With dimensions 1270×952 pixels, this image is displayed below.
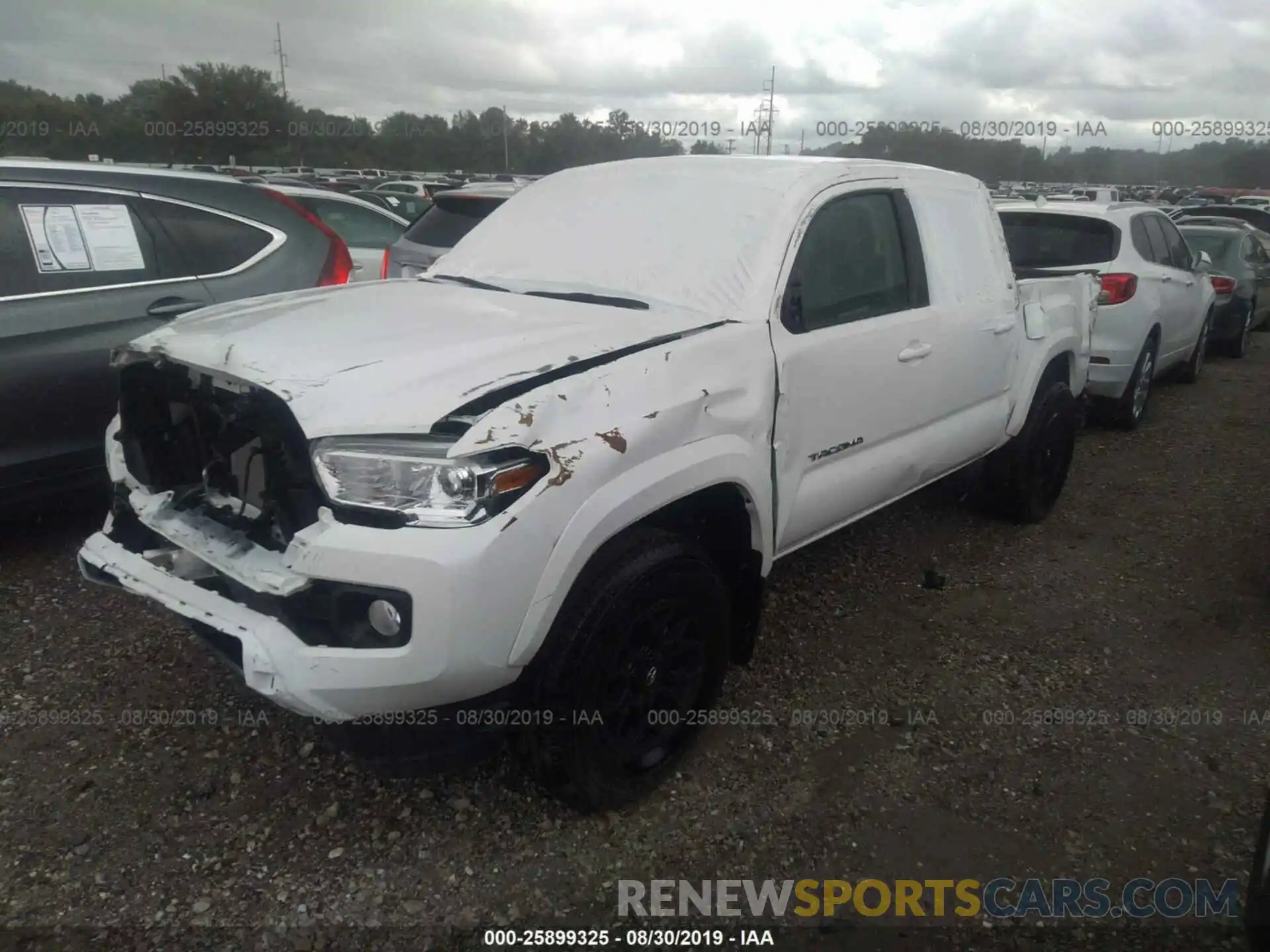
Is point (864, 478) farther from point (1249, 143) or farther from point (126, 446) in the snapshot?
point (1249, 143)

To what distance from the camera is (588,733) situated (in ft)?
8.05

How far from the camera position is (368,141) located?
164ft

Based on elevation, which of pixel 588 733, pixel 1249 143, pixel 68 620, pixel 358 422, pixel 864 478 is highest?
pixel 1249 143

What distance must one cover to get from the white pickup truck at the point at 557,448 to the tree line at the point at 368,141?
47.7 ft

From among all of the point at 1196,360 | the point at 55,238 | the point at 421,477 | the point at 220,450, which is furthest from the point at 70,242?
the point at 1196,360

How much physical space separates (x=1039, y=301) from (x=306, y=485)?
12.5ft

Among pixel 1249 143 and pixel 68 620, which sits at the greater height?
pixel 1249 143

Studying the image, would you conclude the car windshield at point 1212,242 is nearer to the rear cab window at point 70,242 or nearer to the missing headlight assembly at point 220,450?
the rear cab window at point 70,242

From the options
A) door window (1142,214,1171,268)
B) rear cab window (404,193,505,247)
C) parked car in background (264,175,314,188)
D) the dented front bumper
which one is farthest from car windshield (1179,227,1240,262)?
the dented front bumper

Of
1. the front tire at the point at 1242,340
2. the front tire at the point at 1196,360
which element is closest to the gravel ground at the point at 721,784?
the front tire at the point at 1196,360

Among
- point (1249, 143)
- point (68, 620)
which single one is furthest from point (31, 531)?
point (1249, 143)

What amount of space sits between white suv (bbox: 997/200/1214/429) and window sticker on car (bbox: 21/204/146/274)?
18.2ft

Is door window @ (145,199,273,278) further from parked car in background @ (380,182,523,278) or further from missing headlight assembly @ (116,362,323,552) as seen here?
parked car in background @ (380,182,523,278)

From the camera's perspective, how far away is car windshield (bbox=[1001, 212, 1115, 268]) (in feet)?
Result: 22.1
